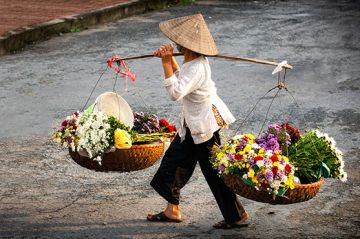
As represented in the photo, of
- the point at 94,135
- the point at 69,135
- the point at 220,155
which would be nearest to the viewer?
the point at 220,155

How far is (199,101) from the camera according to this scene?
682cm

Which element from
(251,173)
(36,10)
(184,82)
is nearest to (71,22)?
(36,10)

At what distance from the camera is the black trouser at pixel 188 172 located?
22.9ft

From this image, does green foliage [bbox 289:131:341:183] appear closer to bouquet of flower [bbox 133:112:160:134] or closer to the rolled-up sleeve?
the rolled-up sleeve

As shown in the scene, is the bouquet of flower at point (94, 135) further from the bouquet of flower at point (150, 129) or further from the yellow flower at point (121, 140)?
the bouquet of flower at point (150, 129)

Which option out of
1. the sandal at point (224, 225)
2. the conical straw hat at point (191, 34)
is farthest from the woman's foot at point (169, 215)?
the conical straw hat at point (191, 34)

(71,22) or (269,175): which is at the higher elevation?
(269,175)

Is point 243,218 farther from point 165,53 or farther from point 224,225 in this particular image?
point 165,53

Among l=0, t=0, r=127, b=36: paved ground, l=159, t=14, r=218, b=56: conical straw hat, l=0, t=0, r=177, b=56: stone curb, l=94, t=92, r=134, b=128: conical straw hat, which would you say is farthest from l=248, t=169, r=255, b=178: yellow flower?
l=0, t=0, r=127, b=36: paved ground

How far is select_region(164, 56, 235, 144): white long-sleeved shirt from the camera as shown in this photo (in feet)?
21.9

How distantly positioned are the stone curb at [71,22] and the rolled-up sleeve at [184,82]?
7157mm

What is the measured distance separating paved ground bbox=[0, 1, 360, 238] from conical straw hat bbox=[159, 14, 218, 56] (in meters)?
1.37

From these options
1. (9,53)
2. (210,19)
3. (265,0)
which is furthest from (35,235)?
(265,0)

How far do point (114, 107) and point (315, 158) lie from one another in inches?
67.0
